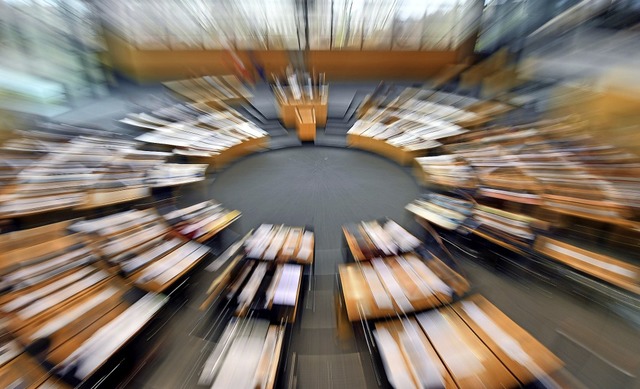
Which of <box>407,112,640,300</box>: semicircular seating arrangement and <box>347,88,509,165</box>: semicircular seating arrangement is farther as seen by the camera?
<box>347,88,509,165</box>: semicircular seating arrangement

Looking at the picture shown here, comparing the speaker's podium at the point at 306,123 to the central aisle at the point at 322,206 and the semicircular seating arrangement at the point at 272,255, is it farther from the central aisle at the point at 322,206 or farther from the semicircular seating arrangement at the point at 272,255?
the semicircular seating arrangement at the point at 272,255

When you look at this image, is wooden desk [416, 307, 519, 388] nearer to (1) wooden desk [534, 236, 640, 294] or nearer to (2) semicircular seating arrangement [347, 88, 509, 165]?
(1) wooden desk [534, 236, 640, 294]

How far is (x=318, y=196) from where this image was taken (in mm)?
4688

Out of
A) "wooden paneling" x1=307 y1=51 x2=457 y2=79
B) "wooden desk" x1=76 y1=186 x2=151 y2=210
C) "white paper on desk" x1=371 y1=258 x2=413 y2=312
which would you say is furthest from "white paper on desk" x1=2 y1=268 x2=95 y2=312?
"wooden paneling" x1=307 y1=51 x2=457 y2=79

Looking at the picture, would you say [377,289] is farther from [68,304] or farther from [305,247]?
[68,304]

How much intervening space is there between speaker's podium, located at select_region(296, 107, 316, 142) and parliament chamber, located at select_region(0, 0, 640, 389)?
0.04m

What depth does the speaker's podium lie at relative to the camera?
6148mm

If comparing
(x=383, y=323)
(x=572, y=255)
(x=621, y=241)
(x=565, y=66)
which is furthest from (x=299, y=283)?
(x=565, y=66)

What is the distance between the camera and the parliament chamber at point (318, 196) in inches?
88.3

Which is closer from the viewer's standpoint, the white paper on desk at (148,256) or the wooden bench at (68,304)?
the wooden bench at (68,304)

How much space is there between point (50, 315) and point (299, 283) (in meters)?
1.75

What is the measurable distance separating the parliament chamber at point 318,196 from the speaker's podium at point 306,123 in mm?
45

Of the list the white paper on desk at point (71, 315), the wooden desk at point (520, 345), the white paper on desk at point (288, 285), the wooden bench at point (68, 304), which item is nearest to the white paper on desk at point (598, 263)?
the wooden desk at point (520, 345)

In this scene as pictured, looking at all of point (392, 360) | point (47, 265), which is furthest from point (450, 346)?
point (47, 265)
